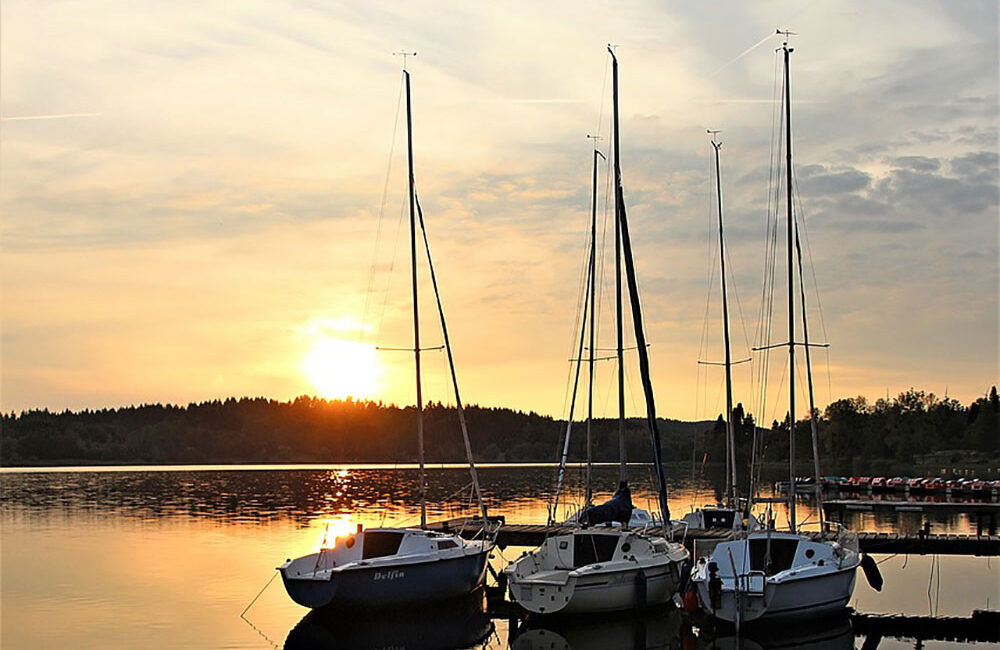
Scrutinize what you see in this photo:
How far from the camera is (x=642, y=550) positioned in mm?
30422

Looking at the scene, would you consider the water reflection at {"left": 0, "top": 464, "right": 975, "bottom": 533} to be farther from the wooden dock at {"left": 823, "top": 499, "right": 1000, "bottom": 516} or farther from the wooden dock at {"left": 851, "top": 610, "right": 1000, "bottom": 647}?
the wooden dock at {"left": 851, "top": 610, "right": 1000, "bottom": 647}

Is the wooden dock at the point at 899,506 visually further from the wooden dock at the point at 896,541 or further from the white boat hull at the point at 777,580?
the white boat hull at the point at 777,580

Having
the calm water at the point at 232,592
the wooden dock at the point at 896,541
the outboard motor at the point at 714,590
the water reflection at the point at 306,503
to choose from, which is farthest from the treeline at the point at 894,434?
the outboard motor at the point at 714,590

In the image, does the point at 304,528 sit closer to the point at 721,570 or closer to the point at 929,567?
the point at 929,567

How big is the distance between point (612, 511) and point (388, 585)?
23.6ft

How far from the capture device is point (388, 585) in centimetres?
2986

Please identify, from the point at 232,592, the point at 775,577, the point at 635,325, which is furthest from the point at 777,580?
the point at 232,592

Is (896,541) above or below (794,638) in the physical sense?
above

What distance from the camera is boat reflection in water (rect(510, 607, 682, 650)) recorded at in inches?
1087

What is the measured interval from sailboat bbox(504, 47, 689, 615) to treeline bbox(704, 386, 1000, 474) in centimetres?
10634

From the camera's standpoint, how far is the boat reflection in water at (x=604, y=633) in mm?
27609

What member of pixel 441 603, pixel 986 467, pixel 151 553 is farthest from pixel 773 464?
pixel 441 603

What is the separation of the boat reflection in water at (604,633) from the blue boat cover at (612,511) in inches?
122

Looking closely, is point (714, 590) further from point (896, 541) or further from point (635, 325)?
point (896, 541)
